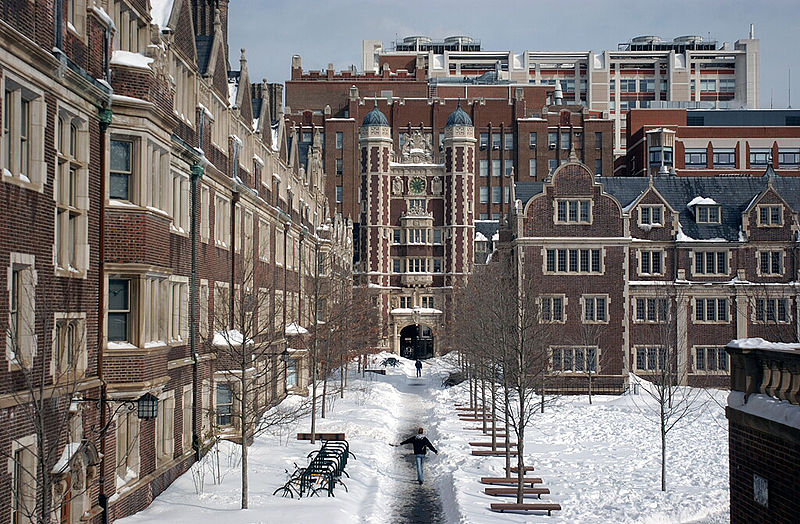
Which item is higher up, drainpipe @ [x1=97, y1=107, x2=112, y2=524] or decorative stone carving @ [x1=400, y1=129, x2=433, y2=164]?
decorative stone carving @ [x1=400, y1=129, x2=433, y2=164]

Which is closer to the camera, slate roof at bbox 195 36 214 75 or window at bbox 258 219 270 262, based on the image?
slate roof at bbox 195 36 214 75

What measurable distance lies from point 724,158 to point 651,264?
5158 centimetres

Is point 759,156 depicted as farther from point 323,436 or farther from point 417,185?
point 323,436

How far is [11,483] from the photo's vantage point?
14.6 m

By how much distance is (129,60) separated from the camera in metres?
20.0

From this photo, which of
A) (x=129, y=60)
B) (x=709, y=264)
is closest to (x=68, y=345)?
(x=129, y=60)

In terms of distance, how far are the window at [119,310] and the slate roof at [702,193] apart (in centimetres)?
3874

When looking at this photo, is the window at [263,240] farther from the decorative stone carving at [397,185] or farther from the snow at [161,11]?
the decorative stone carving at [397,185]

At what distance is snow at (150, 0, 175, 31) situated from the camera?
78.0ft

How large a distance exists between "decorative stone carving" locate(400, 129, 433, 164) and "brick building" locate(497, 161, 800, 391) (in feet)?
125

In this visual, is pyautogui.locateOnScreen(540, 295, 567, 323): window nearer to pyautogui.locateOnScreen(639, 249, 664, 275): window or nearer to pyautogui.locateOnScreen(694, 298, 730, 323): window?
pyautogui.locateOnScreen(639, 249, 664, 275): window

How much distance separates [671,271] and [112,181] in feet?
141

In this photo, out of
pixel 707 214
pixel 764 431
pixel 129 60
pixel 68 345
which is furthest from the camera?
pixel 707 214

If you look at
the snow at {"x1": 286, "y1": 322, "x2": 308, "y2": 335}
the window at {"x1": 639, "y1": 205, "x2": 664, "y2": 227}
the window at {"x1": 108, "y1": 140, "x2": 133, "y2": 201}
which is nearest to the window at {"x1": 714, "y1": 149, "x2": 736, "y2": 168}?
the window at {"x1": 639, "y1": 205, "x2": 664, "y2": 227}
